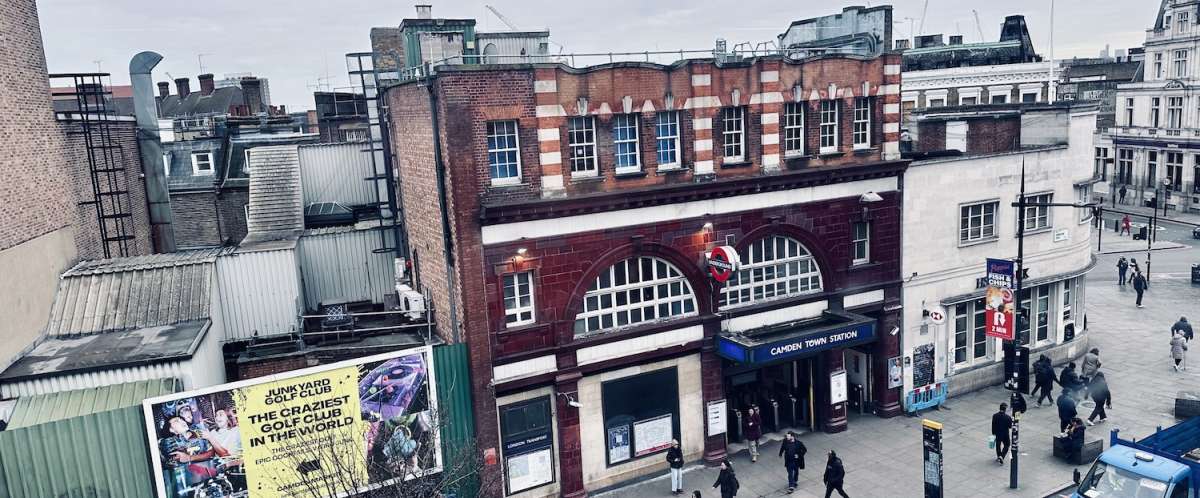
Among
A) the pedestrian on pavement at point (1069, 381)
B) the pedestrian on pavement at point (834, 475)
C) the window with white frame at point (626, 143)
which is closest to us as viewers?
the pedestrian on pavement at point (834, 475)

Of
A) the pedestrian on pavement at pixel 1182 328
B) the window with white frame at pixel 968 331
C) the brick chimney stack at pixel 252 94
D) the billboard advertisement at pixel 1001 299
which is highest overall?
the brick chimney stack at pixel 252 94

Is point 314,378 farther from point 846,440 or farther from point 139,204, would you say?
point 846,440

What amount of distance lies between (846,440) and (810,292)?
4.68 m

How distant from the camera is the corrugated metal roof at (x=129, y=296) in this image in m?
19.6

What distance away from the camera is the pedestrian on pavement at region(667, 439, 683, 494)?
856 inches

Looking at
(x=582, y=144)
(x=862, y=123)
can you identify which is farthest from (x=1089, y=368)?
(x=582, y=144)

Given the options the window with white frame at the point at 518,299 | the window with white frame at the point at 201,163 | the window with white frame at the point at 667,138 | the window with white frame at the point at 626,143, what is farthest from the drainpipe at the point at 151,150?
the window with white frame at the point at 667,138

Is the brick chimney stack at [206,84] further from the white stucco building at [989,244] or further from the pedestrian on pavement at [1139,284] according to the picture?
the pedestrian on pavement at [1139,284]

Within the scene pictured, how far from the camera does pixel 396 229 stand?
88.1 feet

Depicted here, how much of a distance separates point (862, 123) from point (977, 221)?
243 inches

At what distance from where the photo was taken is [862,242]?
26219 mm

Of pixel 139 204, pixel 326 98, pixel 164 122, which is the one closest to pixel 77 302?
pixel 139 204

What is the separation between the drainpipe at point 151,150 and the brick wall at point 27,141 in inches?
223

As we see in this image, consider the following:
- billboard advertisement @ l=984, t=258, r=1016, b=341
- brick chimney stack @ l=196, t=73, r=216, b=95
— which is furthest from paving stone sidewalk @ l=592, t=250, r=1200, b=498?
brick chimney stack @ l=196, t=73, r=216, b=95
